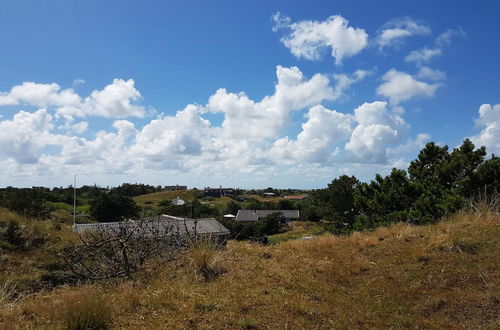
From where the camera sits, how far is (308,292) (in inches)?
210

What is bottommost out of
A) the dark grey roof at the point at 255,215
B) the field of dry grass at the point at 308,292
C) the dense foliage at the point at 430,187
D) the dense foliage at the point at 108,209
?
the dark grey roof at the point at 255,215

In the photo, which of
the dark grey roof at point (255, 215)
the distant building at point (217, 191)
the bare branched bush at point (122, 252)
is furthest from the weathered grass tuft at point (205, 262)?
the distant building at point (217, 191)

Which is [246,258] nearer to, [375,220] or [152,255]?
[152,255]

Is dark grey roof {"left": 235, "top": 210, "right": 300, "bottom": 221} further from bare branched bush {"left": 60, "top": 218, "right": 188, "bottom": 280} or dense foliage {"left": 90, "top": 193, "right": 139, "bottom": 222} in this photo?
bare branched bush {"left": 60, "top": 218, "right": 188, "bottom": 280}

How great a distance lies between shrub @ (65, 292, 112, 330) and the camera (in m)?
3.74

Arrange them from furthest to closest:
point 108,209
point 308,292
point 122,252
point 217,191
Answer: point 217,191, point 108,209, point 122,252, point 308,292

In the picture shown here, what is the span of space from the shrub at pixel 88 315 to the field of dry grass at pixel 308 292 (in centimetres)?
1

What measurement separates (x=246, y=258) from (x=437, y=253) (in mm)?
3817

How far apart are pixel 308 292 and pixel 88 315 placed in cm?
303

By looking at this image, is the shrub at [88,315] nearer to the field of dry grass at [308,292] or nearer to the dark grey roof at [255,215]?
the field of dry grass at [308,292]

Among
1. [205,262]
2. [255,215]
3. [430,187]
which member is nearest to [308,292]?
[205,262]

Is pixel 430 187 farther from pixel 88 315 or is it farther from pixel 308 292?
pixel 88 315

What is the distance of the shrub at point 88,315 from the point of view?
3.74 m

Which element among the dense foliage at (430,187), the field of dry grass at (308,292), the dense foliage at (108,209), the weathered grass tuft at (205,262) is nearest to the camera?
the field of dry grass at (308,292)
